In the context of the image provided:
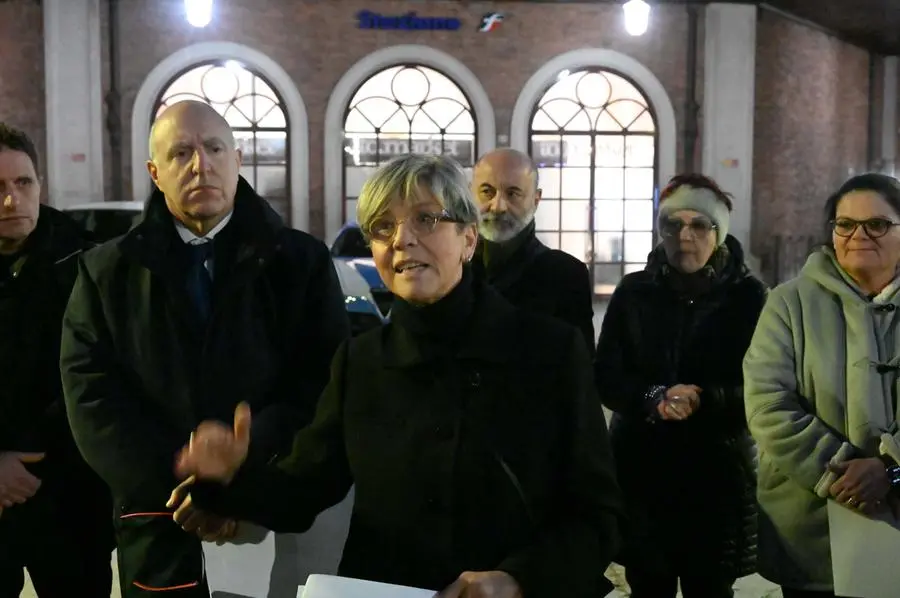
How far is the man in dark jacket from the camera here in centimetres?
274

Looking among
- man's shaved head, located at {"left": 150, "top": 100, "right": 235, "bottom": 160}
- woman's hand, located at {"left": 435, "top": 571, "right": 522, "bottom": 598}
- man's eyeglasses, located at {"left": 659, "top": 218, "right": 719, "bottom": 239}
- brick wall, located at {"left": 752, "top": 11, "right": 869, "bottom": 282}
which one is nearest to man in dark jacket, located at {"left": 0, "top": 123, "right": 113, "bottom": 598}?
man's shaved head, located at {"left": 150, "top": 100, "right": 235, "bottom": 160}

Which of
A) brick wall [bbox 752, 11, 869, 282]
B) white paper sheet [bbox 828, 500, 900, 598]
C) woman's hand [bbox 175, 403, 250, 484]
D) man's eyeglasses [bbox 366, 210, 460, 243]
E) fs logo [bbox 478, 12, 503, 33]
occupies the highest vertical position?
fs logo [bbox 478, 12, 503, 33]

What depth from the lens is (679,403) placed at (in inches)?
118

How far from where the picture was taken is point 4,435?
2738 millimetres

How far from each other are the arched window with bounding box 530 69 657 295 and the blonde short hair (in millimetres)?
12552

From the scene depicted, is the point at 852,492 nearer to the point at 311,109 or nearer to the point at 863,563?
the point at 863,563

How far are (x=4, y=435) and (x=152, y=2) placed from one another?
12.1 meters

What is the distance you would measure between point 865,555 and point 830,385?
46 centimetres

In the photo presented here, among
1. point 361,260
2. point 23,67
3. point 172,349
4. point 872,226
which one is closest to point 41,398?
point 172,349

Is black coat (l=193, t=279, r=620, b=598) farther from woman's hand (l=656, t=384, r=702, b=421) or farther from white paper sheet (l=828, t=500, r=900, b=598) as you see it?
woman's hand (l=656, t=384, r=702, b=421)

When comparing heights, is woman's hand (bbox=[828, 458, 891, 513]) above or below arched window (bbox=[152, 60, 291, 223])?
below

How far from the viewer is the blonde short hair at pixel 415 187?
1845mm

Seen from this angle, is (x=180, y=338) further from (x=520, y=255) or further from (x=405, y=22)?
(x=405, y=22)

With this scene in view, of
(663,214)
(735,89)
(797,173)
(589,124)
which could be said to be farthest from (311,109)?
(663,214)
